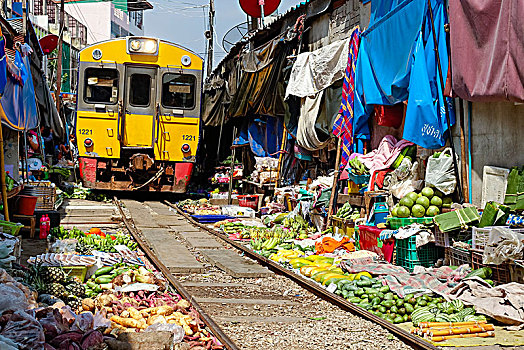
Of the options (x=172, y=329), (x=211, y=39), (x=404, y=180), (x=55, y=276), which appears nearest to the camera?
(x=172, y=329)

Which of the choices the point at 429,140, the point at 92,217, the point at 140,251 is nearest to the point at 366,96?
the point at 429,140

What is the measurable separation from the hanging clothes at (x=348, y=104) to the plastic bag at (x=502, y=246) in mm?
4841

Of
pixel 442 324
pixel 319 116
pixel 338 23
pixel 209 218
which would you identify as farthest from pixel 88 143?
pixel 442 324

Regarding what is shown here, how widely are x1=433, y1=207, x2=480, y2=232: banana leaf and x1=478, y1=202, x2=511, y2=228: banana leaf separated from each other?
0.15 m

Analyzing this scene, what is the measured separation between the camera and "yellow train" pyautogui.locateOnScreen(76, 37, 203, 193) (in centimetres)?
1577

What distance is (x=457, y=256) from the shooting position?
6.83 metres

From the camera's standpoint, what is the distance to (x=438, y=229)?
23.4 ft

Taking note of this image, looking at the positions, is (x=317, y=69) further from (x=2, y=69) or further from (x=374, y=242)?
(x=2, y=69)

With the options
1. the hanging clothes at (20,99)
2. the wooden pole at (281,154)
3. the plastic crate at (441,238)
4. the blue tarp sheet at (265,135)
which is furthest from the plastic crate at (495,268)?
the blue tarp sheet at (265,135)

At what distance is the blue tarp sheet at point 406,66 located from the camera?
775 centimetres

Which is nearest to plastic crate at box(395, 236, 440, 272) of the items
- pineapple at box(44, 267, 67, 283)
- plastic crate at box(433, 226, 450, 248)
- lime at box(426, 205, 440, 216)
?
plastic crate at box(433, 226, 450, 248)

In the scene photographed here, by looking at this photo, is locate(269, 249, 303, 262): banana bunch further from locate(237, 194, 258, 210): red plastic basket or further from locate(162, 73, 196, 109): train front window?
locate(162, 73, 196, 109): train front window

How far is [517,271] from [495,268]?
0.98 feet

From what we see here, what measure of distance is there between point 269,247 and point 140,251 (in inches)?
77.7
